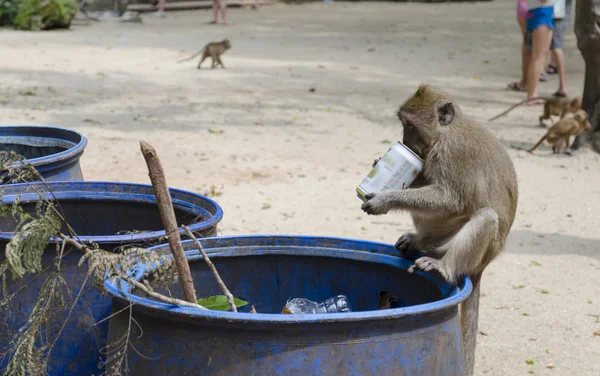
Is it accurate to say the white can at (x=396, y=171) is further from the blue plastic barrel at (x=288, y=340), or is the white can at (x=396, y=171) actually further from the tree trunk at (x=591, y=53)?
the tree trunk at (x=591, y=53)

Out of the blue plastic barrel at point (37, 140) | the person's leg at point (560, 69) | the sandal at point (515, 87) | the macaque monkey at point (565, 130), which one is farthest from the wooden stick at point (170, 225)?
the sandal at point (515, 87)

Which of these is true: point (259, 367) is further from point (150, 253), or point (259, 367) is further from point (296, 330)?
point (150, 253)

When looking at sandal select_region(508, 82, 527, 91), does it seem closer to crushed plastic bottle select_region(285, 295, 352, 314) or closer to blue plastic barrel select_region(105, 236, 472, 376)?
crushed plastic bottle select_region(285, 295, 352, 314)

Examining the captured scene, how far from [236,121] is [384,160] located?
6.31 m

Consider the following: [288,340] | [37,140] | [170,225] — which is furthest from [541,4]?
[288,340]

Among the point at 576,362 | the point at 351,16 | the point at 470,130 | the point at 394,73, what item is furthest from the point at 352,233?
the point at 351,16

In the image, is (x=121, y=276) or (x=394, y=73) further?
(x=394, y=73)

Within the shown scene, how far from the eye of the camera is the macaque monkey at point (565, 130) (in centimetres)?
830

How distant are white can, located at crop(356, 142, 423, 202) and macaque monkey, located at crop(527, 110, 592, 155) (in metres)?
5.72

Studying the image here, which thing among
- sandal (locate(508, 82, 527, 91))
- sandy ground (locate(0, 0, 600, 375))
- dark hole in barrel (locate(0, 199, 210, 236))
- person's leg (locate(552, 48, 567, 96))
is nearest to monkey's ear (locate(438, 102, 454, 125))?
dark hole in barrel (locate(0, 199, 210, 236))

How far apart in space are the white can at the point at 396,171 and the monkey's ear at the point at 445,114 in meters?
0.28

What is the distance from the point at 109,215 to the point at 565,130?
592 centimetres

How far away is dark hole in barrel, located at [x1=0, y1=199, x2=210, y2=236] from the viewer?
3.48 meters

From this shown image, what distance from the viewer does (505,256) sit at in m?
5.51
